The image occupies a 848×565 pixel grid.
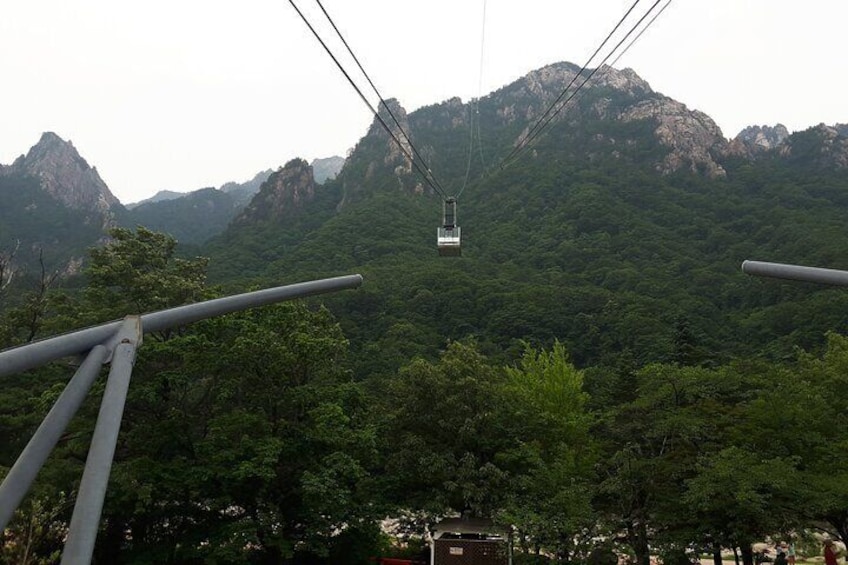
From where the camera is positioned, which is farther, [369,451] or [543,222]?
[543,222]

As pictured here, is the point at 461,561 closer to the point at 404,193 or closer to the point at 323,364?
the point at 323,364

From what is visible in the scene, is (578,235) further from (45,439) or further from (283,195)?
(45,439)

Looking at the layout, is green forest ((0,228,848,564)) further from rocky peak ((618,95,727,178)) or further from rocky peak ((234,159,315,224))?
rocky peak ((618,95,727,178))

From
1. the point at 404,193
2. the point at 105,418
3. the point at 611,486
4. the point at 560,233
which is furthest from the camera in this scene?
the point at 404,193

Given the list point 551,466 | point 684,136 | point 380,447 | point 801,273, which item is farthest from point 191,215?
point 801,273

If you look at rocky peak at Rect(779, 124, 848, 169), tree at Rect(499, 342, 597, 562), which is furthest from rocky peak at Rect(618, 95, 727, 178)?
tree at Rect(499, 342, 597, 562)

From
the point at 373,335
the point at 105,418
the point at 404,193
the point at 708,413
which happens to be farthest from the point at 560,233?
the point at 105,418
